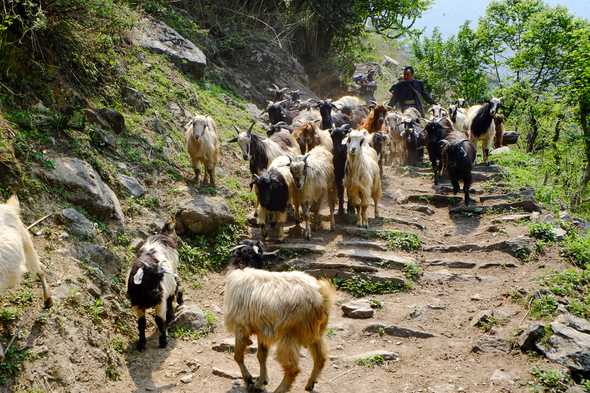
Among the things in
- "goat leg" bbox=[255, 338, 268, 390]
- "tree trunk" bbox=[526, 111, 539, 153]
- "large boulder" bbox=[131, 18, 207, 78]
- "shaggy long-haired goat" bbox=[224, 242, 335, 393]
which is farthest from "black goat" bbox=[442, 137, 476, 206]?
"tree trunk" bbox=[526, 111, 539, 153]

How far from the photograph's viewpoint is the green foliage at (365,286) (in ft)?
25.5

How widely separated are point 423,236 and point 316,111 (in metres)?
5.54

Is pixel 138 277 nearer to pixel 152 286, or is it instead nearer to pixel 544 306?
pixel 152 286

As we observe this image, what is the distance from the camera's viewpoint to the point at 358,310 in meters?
7.15

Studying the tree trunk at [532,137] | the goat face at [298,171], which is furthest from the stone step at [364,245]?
the tree trunk at [532,137]

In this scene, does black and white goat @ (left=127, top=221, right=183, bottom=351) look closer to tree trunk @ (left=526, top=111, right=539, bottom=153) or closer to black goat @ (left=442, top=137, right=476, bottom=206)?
black goat @ (left=442, top=137, right=476, bottom=206)

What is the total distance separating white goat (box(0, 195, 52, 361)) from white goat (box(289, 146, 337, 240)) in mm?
4561

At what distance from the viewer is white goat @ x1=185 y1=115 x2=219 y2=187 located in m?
9.79

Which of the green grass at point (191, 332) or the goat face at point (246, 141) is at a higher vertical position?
the goat face at point (246, 141)

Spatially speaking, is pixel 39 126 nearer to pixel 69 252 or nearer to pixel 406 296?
pixel 69 252

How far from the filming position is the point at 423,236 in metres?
9.57

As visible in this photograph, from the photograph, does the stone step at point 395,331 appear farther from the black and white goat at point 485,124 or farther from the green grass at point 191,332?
the black and white goat at point 485,124

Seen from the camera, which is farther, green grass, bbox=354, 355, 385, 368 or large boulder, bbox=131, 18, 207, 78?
large boulder, bbox=131, 18, 207, 78

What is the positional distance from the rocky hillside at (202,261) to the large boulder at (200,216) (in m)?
0.02
